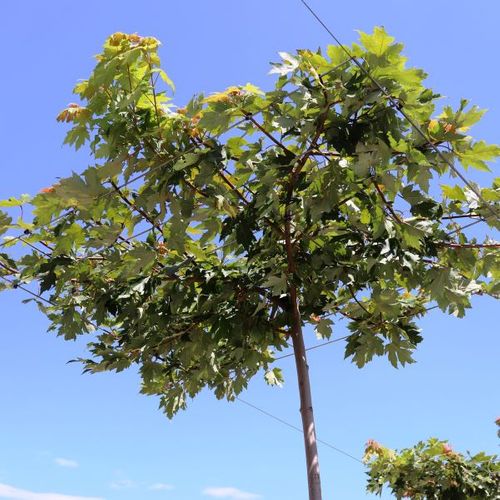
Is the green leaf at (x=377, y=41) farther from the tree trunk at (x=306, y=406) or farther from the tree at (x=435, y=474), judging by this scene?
the tree at (x=435, y=474)

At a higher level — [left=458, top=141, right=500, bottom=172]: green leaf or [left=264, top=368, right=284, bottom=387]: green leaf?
[left=458, top=141, right=500, bottom=172]: green leaf

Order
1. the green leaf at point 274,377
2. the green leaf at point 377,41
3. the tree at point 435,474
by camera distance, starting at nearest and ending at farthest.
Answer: the green leaf at point 377,41 → the green leaf at point 274,377 → the tree at point 435,474

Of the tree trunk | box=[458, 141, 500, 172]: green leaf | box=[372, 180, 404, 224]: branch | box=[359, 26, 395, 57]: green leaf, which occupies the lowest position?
the tree trunk

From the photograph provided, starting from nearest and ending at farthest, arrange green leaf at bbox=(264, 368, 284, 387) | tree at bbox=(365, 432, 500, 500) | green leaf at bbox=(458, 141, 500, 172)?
1. green leaf at bbox=(458, 141, 500, 172)
2. green leaf at bbox=(264, 368, 284, 387)
3. tree at bbox=(365, 432, 500, 500)

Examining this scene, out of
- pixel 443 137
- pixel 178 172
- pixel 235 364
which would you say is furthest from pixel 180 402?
pixel 443 137

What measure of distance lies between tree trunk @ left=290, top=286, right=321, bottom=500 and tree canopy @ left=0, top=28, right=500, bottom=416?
0.31ft

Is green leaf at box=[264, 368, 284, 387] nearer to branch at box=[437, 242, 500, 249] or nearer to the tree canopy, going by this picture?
the tree canopy

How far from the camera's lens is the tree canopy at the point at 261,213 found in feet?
7.32

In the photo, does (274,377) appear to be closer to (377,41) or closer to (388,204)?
(388,204)

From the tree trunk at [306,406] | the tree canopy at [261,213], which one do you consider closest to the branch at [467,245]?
the tree canopy at [261,213]

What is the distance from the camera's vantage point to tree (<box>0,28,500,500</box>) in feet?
7.32

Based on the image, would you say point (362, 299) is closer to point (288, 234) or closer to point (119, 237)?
point (288, 234)

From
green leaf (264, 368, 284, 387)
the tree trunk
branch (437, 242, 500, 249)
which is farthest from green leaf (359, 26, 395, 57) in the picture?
green leaf (264, 368, 284, 387)

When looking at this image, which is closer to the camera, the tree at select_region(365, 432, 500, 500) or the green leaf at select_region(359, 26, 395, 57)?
the green leaf at select_region(359, 26, 395, 57)
